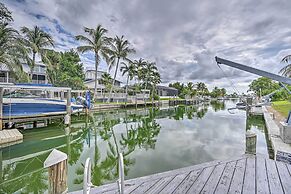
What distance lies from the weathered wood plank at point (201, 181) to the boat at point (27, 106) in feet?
35.7

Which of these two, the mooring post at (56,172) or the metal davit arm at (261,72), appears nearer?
the mooring post at (56,172)

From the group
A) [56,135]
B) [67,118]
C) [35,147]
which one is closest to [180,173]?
[35,147]

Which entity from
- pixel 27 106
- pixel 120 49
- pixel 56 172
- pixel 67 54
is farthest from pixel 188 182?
pixel 67 54

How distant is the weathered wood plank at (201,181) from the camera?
2434mm

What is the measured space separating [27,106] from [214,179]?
1136 cm

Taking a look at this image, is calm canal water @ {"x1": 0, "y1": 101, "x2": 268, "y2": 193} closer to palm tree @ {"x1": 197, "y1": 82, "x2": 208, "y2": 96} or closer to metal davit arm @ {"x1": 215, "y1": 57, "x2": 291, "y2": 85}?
metal davit arm @ {"x1": 215, "y1": 57, "x2": 291, "y2": 85}

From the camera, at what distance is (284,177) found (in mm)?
2791

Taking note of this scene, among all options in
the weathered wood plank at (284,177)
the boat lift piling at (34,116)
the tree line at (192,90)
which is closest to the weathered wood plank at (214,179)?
the weathered wood plank at (284,177)

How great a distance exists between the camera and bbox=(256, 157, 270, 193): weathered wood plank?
2412mm

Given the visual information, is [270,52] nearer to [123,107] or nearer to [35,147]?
[35,147]

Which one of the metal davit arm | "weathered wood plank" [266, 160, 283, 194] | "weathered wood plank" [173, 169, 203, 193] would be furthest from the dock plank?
the metal davit arm

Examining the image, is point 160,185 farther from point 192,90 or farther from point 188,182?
point 192,90

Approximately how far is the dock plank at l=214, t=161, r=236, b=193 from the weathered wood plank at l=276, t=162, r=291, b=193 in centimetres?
71

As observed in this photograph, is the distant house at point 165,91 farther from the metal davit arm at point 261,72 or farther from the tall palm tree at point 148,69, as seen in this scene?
the metal davit arm at point 261,72
